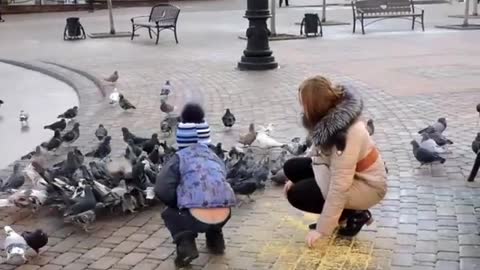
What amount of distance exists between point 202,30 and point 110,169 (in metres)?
15.9

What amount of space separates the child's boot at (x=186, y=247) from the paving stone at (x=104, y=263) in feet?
1.47

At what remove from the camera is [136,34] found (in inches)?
786

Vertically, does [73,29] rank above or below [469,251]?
below

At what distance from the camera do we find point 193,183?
4.17 m

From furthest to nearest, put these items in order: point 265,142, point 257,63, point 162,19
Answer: point 162,19
point 257,63
point 265,142

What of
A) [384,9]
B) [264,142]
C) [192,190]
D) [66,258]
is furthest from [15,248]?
[384,9]

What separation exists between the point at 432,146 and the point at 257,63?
6.88m

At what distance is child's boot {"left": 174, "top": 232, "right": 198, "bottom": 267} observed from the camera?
4215 mm

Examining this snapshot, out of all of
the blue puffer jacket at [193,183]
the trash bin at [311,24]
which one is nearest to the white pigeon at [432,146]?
the blue puffer jacket at [193,183]

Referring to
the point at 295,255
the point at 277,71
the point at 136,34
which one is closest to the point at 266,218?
the point at 295,255

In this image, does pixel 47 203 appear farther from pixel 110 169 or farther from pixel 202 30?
pixel 202 30

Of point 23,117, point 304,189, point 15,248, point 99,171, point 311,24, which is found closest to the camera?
point 15,248

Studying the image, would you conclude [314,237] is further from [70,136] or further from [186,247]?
[70,136]

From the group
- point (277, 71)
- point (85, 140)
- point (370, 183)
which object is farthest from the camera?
point (277, 71)
